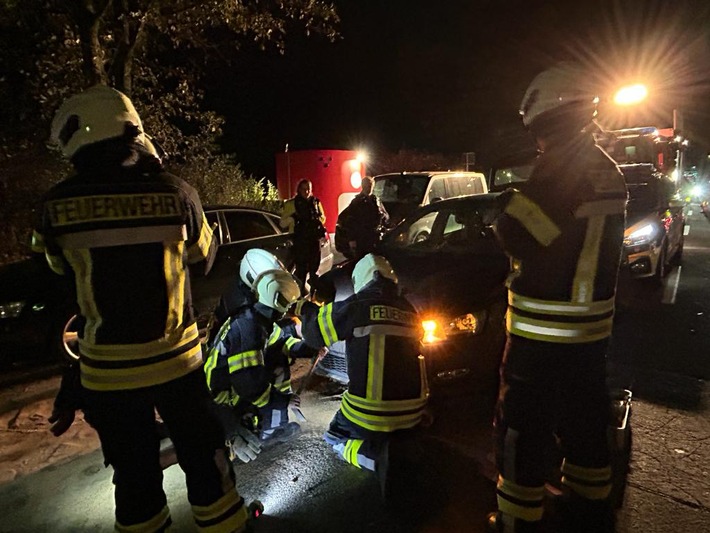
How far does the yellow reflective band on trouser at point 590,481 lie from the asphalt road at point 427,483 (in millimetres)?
323

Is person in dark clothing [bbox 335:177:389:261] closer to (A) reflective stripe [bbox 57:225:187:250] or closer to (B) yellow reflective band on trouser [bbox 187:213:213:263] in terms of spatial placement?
(B) yellow reflective band on trouser [bbox 187:213:213:263]

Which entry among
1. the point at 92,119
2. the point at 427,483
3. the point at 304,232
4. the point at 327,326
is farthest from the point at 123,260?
the point at 304,232

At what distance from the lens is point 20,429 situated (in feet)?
13.9

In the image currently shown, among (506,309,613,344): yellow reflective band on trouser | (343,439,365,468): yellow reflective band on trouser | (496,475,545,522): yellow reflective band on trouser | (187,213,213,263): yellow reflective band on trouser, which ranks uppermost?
(187,213,213,263): yellow reflective band on trouser

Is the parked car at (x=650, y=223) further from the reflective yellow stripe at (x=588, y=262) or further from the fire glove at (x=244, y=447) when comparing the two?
the fire glove at (x=244, y=447)

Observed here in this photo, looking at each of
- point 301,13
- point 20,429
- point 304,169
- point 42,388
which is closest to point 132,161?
point 20,429

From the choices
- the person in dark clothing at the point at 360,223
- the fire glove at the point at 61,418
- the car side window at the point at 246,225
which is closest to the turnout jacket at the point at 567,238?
the fire glove at the point at 61,418

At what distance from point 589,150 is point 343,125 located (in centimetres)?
2467

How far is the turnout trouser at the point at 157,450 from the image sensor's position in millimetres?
2121

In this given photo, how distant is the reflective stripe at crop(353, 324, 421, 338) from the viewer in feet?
9.03

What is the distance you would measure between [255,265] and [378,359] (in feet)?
3.22

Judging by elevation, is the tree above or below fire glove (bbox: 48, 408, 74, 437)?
above

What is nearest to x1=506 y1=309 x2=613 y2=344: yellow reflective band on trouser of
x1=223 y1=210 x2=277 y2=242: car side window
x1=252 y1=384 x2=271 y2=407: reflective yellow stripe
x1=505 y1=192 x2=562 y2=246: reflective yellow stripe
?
x1=505 y1=192 x2=562 y2=246: reflective yellow stripe

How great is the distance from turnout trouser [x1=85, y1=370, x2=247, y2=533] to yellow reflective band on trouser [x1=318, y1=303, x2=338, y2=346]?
0.78 metres
